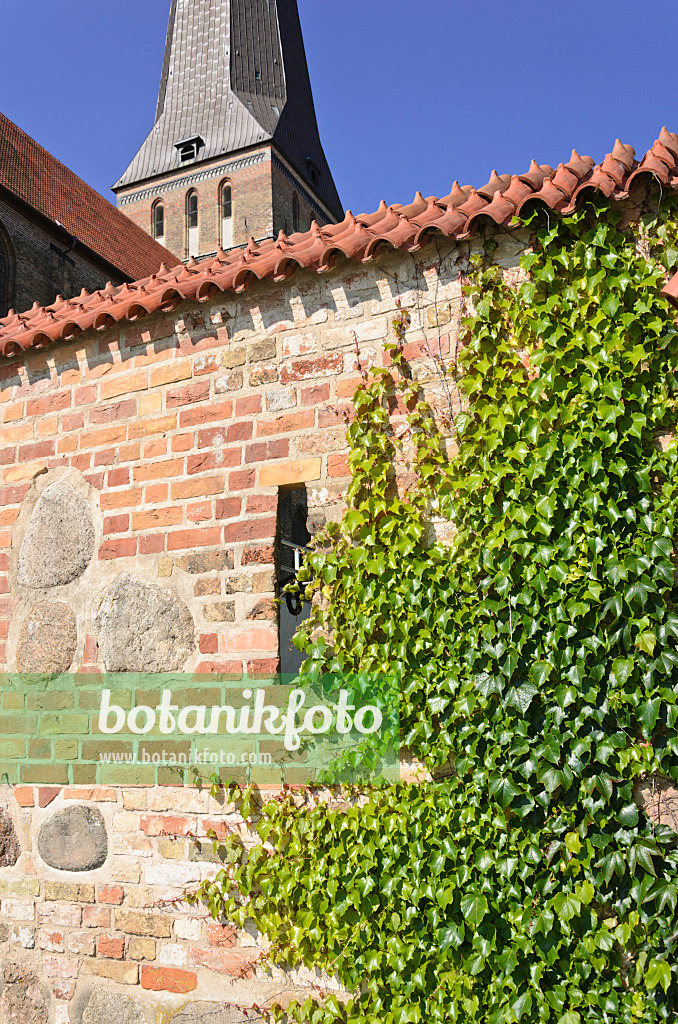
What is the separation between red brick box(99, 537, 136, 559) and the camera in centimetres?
398

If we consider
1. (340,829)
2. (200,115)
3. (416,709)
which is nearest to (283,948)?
(340,829)

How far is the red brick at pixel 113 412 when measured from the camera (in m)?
4.11

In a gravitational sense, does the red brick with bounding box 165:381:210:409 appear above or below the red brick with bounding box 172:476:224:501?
above

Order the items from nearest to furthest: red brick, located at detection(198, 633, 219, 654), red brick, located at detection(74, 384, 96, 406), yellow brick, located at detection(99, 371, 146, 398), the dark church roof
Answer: red brick, located at detection(198, 633, 219, 654)
yellow brick, located at detection(99, 371, 146, 398)
red brick, located at detection(74, 384, 96, 406)
the dark church roof

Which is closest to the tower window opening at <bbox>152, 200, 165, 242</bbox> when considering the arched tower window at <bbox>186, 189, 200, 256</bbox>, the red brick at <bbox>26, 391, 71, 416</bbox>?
the arched tower window at <bbox>186, 189, 200, 256</bbox>

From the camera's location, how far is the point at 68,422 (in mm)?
4328

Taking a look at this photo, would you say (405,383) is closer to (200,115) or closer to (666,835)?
(666,835)

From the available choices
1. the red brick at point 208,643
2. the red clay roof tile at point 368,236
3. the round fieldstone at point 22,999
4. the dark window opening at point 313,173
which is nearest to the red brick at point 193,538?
the red brick at point 208,643

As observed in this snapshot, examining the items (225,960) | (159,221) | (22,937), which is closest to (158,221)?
(159,221)

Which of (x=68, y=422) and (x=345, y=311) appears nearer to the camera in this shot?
(x=345, y=311)

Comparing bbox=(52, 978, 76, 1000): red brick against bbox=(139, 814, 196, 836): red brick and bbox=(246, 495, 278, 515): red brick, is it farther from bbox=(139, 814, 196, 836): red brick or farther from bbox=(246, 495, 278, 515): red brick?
bbox=(246, 495, 278, 515): red brick

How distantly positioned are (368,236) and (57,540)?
7.63 ft

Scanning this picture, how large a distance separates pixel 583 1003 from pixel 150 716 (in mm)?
2192

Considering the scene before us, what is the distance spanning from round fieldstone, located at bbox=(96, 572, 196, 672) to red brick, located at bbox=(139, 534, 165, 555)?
153mm
